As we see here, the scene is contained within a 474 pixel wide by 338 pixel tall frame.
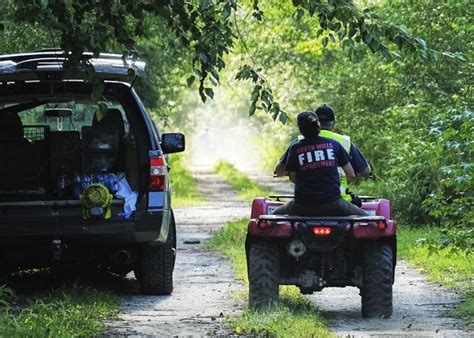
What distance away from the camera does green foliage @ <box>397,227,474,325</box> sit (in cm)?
1096

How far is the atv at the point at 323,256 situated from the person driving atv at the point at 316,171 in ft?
0.64

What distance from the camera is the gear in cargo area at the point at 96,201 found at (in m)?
10.8

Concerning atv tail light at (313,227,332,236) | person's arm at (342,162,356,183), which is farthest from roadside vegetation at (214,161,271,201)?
atv tail light at (313,227,332,236)

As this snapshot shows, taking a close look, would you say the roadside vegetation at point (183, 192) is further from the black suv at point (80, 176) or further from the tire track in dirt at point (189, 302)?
the black suv at point (80, 176)

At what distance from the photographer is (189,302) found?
11.0 m

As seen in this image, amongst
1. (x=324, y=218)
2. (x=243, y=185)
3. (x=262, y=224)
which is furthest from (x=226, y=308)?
(x=243, y=185)

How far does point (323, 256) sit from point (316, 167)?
0.76 m

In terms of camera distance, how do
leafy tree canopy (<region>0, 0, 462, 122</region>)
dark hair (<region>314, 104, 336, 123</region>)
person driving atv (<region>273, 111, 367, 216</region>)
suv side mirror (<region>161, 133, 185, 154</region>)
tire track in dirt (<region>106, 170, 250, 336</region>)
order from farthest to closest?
suv side mirror (<region>161, 133, 185, 154</region>)
dark hair (<region>314, 104, 336, 123</region>)
person driving atv (<region>273, 111, 367, 216</region>)
tire track in dirt (<region>106, 170, 250, 336</region>)
leafy tree canopy (<region>0, 0, 462, 122</region>)

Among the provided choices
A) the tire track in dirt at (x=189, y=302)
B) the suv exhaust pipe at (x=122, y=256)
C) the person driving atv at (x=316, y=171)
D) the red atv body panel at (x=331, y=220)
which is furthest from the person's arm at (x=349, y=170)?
the suv exhaust pipe at (x=122, y=256)

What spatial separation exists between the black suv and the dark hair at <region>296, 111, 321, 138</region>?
1.59 m

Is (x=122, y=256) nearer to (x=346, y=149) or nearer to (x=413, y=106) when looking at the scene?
(x=346, y=149)

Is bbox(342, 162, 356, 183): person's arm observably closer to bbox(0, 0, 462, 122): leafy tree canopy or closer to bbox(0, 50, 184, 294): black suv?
bbox(0, 0, 462, 122): leafy tree canopy

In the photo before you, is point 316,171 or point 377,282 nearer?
point 377,282

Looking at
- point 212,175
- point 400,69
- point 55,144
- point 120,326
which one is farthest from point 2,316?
point 212,175
